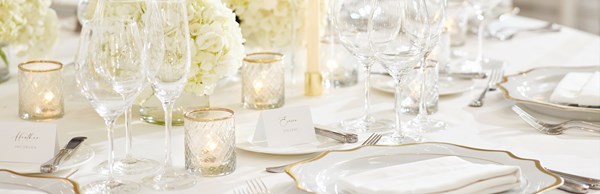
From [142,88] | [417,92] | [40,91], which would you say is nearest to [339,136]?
[417,92]

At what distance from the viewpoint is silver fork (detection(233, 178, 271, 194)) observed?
1.43 metres

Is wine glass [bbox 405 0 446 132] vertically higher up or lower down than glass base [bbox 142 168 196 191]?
higher up

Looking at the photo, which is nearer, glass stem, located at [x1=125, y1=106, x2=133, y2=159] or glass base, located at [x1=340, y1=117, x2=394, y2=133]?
glass stem, located at [x1=125, y1=106, x2=133, y2=159]

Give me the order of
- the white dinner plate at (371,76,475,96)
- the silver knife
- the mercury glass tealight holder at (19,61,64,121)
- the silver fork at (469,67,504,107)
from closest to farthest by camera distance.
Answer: the silver knife, the mercury glass tealight holder at (19,61,64,121), the silver fork at (469,67,504,107), the white dinner plate at (371,76,475,96)

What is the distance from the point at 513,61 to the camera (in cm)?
253

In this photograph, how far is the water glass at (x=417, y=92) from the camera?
77.0 inches

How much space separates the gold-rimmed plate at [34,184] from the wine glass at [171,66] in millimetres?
138

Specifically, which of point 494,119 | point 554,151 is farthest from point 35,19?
point 554,151

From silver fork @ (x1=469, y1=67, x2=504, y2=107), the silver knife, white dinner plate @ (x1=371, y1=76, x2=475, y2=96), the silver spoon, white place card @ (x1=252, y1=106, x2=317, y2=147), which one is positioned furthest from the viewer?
the silver spoon

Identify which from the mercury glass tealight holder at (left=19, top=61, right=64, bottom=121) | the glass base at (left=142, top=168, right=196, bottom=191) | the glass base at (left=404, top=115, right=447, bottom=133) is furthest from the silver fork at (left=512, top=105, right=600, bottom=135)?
the mercury glass tealight holder at (left=19, top=61, right=64, bottom=121)

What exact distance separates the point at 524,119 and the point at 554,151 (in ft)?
0.64

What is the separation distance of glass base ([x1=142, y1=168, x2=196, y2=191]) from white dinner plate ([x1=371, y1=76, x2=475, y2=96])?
2.48ft

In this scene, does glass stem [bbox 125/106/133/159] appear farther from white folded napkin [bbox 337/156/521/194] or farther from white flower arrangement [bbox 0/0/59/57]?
white flower arrangement [bbox 0/0/59/57]

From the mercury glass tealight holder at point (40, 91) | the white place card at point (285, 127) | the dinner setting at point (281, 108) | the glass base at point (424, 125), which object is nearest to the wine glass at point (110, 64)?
the dinner setting at point (281, 108)
